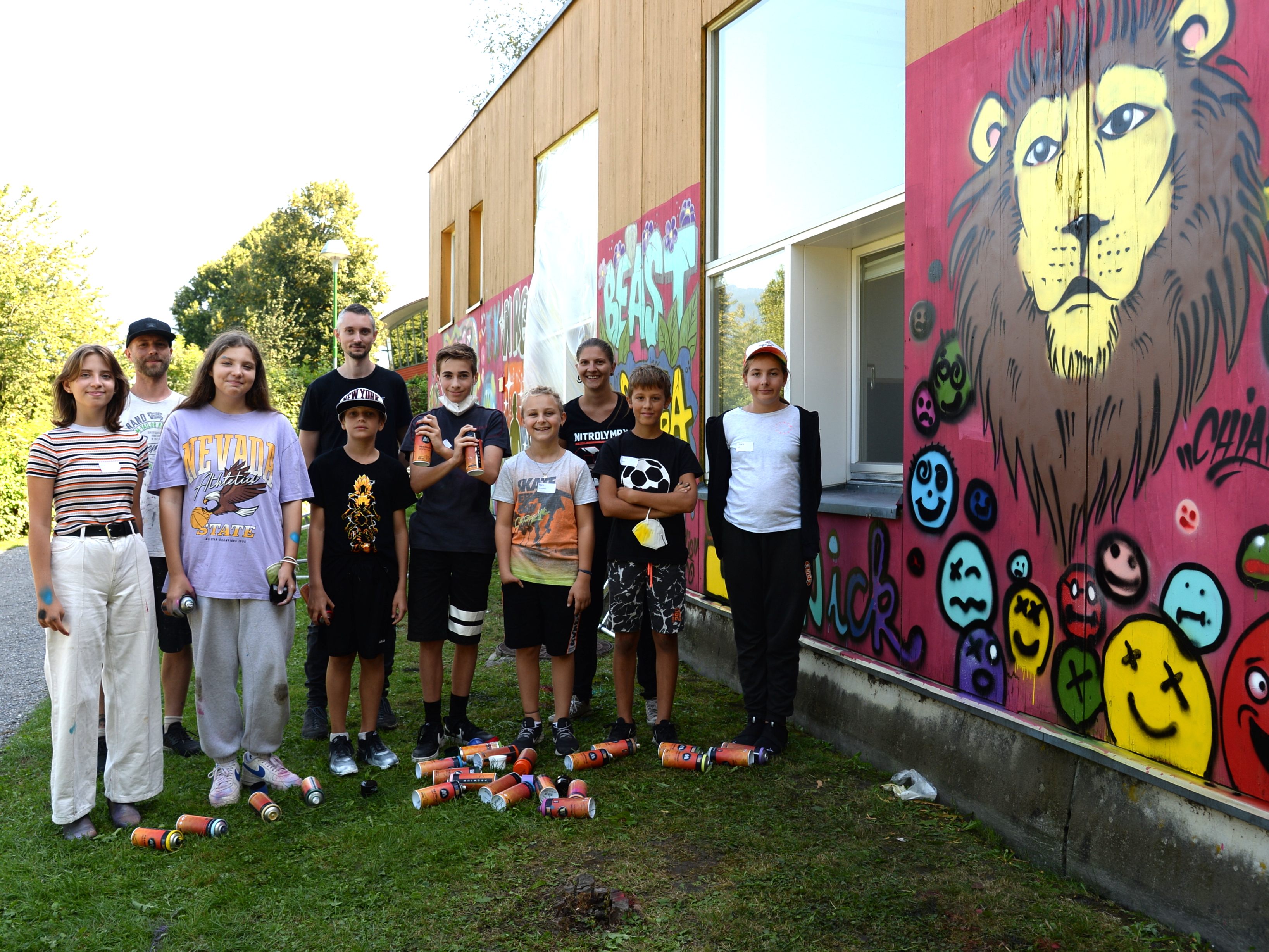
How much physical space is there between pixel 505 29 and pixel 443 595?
3250 centimetres

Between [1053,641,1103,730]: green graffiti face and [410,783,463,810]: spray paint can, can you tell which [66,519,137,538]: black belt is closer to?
[410,783,463,810]: spray paint can

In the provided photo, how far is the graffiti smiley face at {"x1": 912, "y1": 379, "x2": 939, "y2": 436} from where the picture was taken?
424 cm

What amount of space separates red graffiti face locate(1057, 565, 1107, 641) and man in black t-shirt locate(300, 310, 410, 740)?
3.18m

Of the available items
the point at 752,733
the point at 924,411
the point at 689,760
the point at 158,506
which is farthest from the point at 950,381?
the point at 158,506

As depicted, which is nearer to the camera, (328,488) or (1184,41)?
(1184,41)

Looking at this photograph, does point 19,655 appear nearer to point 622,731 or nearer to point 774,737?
point 622,731

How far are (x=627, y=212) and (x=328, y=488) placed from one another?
4.39 metres

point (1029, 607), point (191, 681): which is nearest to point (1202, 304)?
point (1029, 607)

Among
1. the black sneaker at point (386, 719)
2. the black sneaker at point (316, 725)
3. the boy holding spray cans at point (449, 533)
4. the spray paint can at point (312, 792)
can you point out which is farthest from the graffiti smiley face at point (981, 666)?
the black sneaker at point (316, 725)

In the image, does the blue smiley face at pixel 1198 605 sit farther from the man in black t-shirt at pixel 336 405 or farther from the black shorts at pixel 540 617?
the man in black t-shirt at pixel 336 405

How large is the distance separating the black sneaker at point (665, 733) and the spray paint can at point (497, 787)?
0.90 meters

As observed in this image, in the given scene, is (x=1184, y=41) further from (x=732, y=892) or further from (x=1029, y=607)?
(x=732, y=892)

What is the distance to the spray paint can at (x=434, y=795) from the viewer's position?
3947 mm

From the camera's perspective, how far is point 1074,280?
352cm
